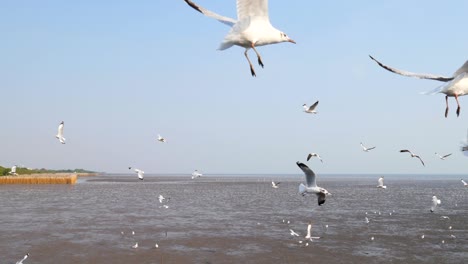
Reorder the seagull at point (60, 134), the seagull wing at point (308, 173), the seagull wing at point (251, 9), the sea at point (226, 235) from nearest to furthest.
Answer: the seagull wing at point (251, 9) → the seagull wing at point (308, 173) → the sea at point (226, 235) → the seagull at point (60, 134)

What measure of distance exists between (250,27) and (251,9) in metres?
0.25

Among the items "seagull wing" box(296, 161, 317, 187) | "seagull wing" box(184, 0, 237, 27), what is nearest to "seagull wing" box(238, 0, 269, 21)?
"seagull wing" box(184, 0, 237, 27)

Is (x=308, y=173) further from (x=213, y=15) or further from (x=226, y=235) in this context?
(x=226, y=235)

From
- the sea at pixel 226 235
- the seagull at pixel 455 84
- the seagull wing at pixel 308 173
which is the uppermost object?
the seagull at pixel 455 84

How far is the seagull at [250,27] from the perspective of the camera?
707cm

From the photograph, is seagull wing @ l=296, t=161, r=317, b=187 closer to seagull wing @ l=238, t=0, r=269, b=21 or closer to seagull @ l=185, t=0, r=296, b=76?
seagull @ l=185, t=0, r=296, b=76

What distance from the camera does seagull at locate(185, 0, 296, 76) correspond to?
707 centimetres

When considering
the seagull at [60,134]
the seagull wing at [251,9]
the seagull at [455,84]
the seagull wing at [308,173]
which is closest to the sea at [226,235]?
the seagull at [60,134]

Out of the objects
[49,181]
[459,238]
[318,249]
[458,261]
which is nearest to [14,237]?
[318,249]

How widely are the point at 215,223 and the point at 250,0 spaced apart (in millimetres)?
20740

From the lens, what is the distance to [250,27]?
7.14m

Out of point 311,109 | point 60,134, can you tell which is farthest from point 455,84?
point 60,134

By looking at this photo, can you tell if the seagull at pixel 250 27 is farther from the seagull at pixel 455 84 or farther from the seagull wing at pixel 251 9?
the seagull at pixel 455 84

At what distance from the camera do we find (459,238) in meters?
22.7
